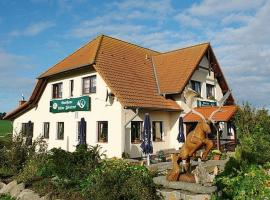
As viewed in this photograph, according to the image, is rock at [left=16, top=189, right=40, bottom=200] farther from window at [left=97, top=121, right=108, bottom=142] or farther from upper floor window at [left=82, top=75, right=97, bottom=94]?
upper floor window at [left=82, top=75, right=97, bottom=94]

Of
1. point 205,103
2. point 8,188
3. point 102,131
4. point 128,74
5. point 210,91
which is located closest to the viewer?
point 8,188

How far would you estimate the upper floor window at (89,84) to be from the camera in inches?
829

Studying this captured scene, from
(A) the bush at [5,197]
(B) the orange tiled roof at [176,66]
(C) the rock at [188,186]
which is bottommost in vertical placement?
(A) the bush at [5,197]

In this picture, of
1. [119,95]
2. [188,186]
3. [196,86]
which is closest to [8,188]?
[188,186]

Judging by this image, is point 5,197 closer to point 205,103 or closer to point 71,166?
point 71,166

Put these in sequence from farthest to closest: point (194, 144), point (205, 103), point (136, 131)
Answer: point (205, 103), point (136, 131), point (194, 144)

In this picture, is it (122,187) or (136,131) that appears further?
(136,131)

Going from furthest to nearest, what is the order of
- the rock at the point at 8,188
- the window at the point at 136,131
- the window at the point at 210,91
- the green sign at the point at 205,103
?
the window at the point at 210,91, the green sign at the point at 205,103, the window at the point at 136,131, the rock at the point at 8,188

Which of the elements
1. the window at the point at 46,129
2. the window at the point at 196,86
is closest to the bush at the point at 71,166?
the window at the point at 46,129

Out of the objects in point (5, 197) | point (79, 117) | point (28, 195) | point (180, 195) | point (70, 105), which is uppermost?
point (70, 105)

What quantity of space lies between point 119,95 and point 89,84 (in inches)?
144

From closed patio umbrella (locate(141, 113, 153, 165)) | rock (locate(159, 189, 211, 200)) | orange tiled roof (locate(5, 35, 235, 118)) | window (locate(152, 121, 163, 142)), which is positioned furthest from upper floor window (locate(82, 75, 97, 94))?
rock (locate(159, 189, 211, 200))

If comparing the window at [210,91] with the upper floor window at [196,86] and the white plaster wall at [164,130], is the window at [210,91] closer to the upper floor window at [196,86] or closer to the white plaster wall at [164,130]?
the upper floor window at [196,86]

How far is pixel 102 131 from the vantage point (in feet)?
66.2
